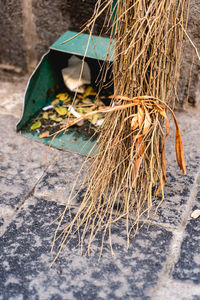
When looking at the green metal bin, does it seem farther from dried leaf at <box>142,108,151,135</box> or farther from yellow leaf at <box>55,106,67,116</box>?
dried leaf at <box>142,108,151,135</box>

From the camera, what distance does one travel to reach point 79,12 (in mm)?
2279

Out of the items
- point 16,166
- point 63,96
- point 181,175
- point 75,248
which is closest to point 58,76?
point 63,96

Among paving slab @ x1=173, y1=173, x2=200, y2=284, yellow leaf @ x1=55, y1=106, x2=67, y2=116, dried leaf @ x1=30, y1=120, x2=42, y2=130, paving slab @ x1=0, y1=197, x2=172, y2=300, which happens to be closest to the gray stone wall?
yellow leaf @ x1=55, y1=106, x2=67, y2=116

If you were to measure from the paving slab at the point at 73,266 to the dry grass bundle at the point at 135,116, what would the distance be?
0.06 meters

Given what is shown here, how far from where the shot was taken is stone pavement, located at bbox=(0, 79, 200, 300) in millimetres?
1400

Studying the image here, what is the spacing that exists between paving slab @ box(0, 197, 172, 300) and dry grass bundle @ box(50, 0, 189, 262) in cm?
6

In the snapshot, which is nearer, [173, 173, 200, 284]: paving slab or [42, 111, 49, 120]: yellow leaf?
[173, 173, 200, 284]: paving slab

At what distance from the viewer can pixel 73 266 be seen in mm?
1473

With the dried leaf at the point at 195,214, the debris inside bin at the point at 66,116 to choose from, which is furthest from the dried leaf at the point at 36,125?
the dried leaf at the point at 195,214

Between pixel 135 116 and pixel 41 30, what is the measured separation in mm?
1246

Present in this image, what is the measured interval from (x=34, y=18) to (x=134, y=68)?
4.06ft

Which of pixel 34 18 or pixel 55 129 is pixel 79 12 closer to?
pixel 34 18

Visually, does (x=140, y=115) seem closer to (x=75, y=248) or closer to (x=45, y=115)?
(x=75, y=248)

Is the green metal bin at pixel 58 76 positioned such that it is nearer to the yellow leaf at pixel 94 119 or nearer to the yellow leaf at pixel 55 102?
the yellow leaf at pixel 55 102
